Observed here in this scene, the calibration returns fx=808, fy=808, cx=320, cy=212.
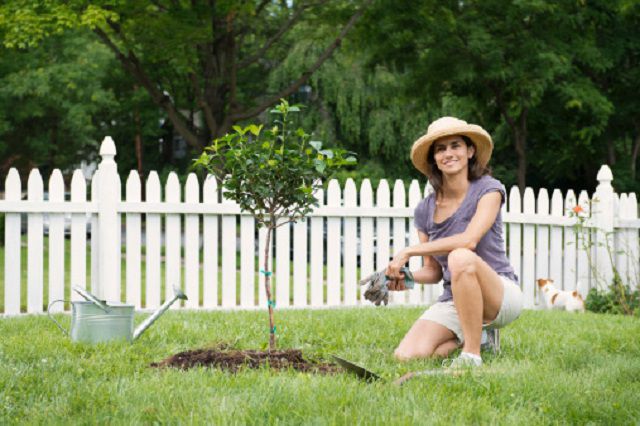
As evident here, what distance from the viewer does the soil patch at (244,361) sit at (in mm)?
4148

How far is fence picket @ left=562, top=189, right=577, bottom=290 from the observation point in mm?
8945

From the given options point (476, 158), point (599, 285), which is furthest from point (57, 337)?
point (599, 285)

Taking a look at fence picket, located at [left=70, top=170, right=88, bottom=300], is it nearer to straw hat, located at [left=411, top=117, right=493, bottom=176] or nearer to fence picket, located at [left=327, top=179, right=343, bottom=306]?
fence picket, located at [left=327, top=179, right=343, bottom=306]

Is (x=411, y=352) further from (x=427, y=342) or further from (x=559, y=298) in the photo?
(x=559, y=298)

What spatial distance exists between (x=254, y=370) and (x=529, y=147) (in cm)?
1761

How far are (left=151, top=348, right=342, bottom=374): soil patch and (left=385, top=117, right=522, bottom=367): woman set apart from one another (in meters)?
0.64

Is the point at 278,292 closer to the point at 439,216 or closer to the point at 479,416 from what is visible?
the point at 439,216

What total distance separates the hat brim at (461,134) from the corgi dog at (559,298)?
13.3ft

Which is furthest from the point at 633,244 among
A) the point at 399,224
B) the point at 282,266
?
the point at 282,266

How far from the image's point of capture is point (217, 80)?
1562 centimetres

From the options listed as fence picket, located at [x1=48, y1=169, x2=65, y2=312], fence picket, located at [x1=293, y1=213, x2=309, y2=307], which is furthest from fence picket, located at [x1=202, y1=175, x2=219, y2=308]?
fence picket, located at [x1=48, y1=169, x2=65, y2=312]

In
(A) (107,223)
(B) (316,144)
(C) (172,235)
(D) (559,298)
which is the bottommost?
(D) (559,298)

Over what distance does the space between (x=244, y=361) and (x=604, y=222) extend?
18.9 feet

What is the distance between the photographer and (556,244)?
898 centimetres
